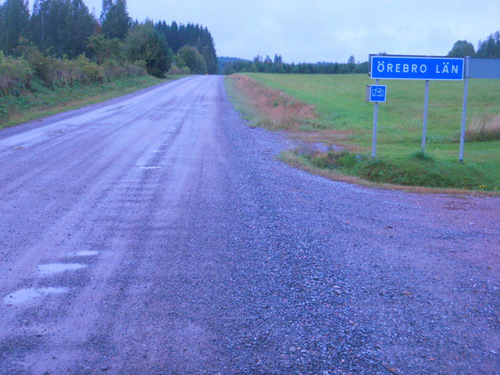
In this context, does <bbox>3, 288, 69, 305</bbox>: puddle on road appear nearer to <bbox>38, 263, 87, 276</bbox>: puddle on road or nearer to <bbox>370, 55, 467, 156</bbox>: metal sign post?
<bbox>38, 263, 87, 276</bbox>: puddle on road

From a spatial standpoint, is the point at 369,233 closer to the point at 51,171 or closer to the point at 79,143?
the point at 51,171

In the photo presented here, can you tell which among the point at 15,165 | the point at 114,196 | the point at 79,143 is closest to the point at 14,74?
the point at 79,143

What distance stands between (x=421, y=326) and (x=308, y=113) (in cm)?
2306

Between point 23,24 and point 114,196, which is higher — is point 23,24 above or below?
above

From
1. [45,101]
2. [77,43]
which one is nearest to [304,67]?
[77,43]

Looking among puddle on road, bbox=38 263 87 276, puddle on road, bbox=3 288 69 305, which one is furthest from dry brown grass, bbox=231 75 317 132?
puddle on road, bbox=3 288 69 305

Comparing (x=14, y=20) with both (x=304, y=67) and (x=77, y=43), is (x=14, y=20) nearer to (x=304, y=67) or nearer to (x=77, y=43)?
(x=77, y=43)

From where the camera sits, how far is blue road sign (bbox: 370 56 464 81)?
1196 cm

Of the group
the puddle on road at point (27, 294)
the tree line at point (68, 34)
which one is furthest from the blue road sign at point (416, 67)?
the tree line at point (68, 34)

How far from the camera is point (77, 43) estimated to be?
70938mm

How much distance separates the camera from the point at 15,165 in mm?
11375

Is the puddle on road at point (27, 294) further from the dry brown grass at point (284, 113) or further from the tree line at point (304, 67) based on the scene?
the tree line at point (304, 67)

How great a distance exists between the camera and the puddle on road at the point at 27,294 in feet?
15.9

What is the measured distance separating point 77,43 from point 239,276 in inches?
2869
